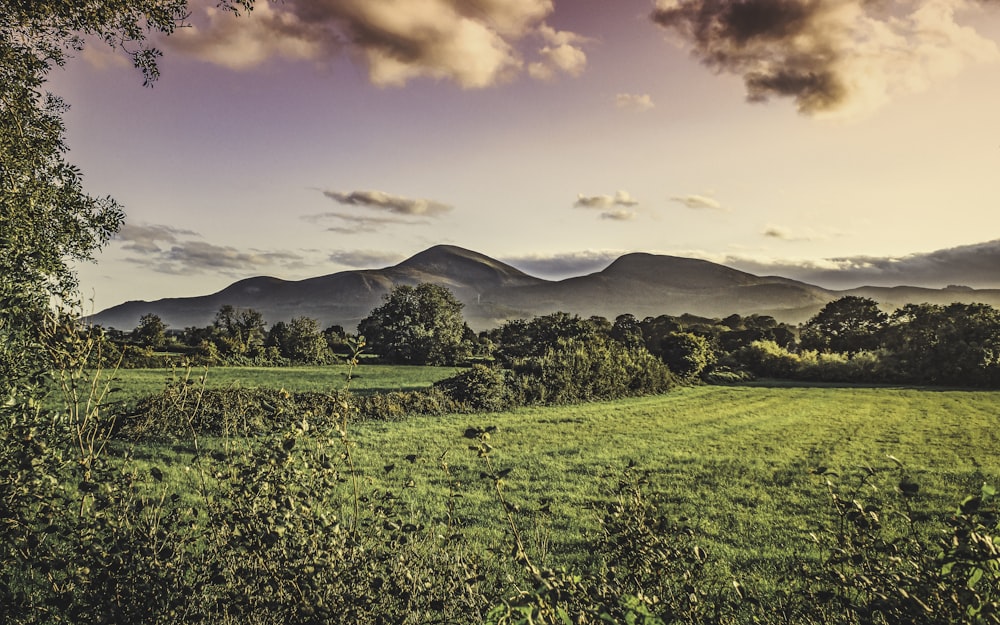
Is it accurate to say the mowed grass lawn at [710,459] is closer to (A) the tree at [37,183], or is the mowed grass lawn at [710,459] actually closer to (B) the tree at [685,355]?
(A) the tree at [37,183]

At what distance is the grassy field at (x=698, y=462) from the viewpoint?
23.0ft

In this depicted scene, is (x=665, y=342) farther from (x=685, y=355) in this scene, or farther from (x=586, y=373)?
(x=586, y=373)

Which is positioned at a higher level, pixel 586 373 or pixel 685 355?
pixel 685 355

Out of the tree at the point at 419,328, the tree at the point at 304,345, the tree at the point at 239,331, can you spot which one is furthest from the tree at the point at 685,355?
the tree at the point at 239,331

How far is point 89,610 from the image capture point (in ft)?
10.1

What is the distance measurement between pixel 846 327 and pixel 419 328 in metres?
40.9

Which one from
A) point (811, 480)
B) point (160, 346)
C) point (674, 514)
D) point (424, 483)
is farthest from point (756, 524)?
point (160, 346)

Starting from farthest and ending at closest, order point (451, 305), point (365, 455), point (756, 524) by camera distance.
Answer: point (451, 305) < point (365, 455) < point (756, 524)

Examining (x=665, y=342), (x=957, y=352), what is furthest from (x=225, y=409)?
(x=957, y=352)

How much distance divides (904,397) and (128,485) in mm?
30023

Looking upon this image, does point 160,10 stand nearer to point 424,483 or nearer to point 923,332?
point 424,483

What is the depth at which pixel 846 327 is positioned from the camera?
4728cm

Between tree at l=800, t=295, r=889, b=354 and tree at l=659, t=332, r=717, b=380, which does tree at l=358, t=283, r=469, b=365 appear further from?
tree at l=800, t=295, r=889, b=354

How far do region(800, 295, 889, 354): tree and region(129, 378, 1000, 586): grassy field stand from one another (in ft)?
80.5
